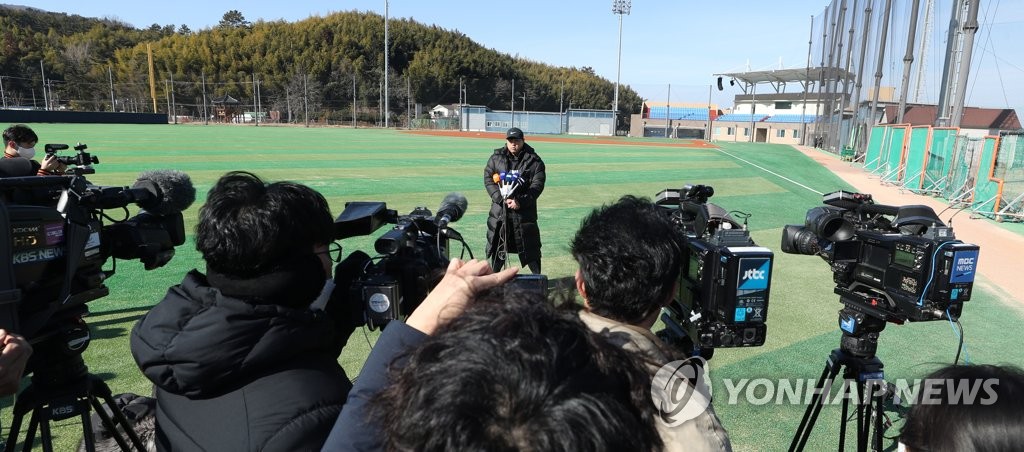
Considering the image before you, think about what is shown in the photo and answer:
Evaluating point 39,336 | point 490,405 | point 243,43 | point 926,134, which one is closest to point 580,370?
point 490,405

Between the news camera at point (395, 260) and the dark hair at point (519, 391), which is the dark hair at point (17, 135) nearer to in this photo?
the news camera at point (395, 260)

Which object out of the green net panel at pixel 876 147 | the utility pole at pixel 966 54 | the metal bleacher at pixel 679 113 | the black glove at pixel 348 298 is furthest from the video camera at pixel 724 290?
the metal bleacher at pixel 679 113

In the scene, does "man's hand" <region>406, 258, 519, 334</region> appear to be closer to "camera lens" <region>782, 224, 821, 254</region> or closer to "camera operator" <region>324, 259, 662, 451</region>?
"camera operator" <region>324, 259, 662, 451</region>

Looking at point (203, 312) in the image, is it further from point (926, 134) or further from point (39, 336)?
point (926, 134)

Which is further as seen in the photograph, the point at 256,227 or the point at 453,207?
the point at 453,207

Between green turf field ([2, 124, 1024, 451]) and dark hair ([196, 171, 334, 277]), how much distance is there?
240 cm

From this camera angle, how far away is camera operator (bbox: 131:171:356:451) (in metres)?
1.36

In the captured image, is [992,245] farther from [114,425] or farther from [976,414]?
[114,425]

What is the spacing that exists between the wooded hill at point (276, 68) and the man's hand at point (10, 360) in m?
68.5

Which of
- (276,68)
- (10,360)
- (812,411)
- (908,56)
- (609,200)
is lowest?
(609,200)

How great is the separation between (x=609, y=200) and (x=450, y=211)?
956 cm

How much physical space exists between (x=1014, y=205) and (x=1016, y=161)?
2.72 feet

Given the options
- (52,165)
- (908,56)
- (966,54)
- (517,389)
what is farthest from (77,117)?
(517,389)

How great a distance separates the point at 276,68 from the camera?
77062 mm
